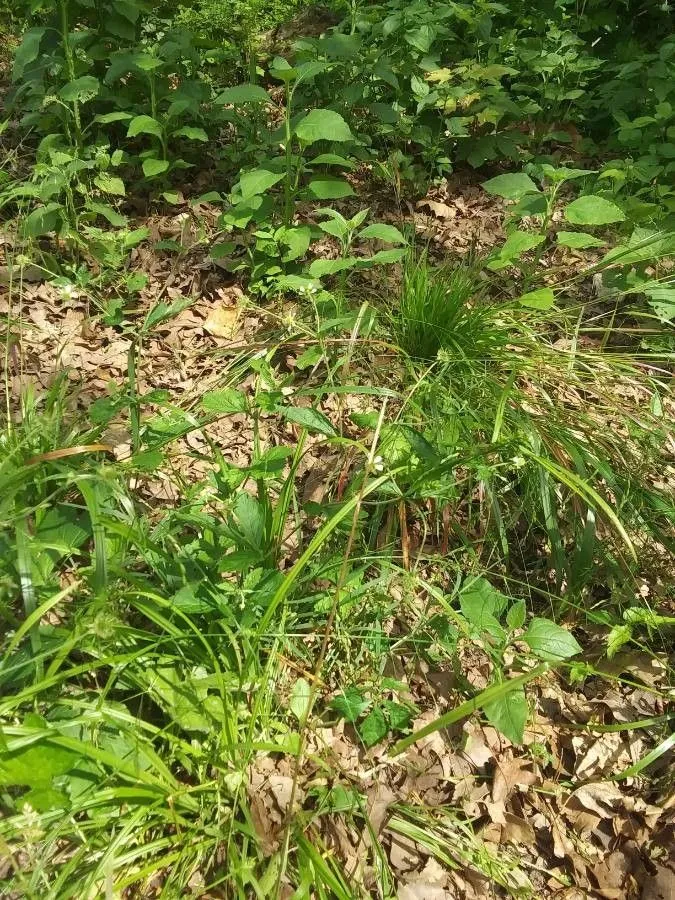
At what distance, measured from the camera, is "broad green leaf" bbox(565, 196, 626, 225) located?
2199 millimetres

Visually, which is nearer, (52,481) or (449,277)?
(52,481)

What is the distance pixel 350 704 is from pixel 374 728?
0.08 meters

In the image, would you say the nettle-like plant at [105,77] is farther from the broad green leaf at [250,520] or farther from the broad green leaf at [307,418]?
the broad green leaf at [250,520]

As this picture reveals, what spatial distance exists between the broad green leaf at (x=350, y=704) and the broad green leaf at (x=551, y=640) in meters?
0.42

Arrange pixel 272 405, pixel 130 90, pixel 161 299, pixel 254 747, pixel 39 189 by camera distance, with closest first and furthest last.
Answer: pixel 254 747
pixel 272 405
pixel 39 189
pixel 161 299
pixel 130 90

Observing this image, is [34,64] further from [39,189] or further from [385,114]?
[385,114]

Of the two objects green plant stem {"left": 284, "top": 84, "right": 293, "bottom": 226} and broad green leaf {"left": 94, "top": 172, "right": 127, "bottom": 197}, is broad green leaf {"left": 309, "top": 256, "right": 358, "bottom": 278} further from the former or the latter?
broad green leaf {"left": 94, "top": 172, "right": 127, "bottom": 197}

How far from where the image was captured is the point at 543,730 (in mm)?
1624

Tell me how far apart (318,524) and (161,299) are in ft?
4.30

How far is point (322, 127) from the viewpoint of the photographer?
229 cm

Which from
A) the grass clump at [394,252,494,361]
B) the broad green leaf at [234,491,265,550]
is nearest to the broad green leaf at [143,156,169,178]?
the grass clump at [394,252,494,361]

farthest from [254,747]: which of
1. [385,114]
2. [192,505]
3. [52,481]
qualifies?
[385,114]

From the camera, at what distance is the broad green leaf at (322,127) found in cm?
226

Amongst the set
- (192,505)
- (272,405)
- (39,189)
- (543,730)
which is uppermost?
(39,189)
